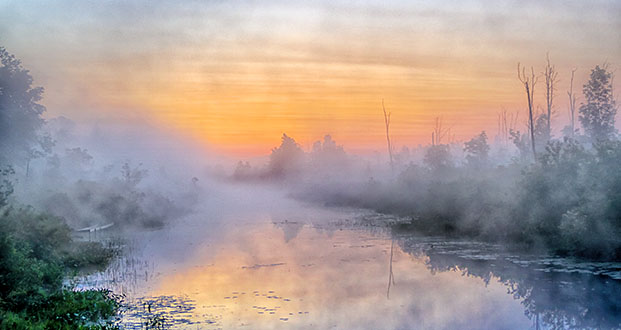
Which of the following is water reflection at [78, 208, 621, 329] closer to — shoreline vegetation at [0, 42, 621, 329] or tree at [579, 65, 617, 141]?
shoreline vegetation at [0, 42, 621, 329]

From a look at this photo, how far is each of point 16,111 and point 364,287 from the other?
40384mm

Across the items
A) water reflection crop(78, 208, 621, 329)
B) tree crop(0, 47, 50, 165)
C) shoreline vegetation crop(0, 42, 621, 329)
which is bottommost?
water reflection crop(78, 208, 621, 329)

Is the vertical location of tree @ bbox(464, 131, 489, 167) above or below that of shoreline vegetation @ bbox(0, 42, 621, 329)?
above

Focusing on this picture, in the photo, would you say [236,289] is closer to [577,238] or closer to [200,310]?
[200,310]

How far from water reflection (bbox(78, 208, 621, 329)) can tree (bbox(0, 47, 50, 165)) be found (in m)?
19.7

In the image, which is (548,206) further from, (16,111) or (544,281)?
(16,111)

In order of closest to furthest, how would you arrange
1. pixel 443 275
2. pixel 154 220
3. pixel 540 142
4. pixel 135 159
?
pixel 443 275, pixel 154 220, pixel 540 142, pixel 135 159

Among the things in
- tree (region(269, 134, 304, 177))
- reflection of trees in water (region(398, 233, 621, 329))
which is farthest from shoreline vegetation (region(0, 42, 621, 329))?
tree (region(269, 134, 304, 177))

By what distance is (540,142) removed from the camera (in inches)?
3875

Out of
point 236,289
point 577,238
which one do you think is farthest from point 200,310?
point 577,238

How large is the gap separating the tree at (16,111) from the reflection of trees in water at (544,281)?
3798cm

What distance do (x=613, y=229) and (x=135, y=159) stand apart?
4356 inches

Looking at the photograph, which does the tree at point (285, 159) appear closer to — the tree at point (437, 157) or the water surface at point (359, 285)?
the tree at point (437, 157)

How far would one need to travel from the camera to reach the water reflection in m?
22.6
